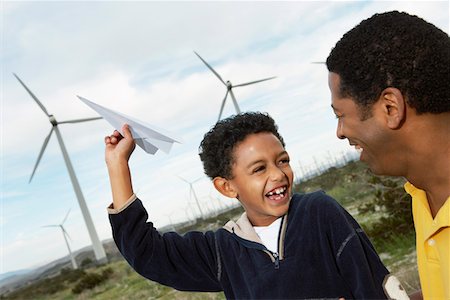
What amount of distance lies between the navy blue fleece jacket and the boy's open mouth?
0.30ft

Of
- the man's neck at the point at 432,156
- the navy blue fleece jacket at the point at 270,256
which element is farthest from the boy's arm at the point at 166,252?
the man's neck at the point at 432,156

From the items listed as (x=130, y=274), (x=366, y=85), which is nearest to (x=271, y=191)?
(x=366, y=85)

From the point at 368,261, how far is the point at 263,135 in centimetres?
83

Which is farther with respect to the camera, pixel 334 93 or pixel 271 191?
pixel 271 191

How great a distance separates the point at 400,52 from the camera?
1990 mm

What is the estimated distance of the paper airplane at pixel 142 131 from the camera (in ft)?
8.14

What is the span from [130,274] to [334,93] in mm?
23867

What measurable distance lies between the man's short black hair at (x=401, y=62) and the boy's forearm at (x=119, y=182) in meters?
1.26

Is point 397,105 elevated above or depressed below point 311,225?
above

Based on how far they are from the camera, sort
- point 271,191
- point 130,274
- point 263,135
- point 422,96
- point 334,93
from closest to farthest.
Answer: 1. point 422,96
2. point 334,93
3. point 271,191
4. point 263,135
5. point 130,274

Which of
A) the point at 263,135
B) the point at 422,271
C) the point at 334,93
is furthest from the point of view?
the point at 263,135

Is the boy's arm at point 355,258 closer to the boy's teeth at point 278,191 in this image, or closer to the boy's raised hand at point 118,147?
the boy's teeth at point 278,191

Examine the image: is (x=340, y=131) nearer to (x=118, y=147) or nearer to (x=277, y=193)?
(x=277, y=193)

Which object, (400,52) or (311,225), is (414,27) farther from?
(311,225)
